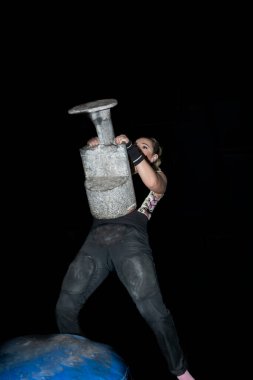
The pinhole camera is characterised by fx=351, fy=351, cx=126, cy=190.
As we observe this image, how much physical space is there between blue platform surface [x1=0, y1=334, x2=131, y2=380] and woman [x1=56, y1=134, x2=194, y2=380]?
0.39 meters

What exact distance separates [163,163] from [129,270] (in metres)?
1.75

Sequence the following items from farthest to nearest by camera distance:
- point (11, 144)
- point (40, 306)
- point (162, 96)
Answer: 1. point (11, 144)
2. point (162, 96)
3. point (40, 306)

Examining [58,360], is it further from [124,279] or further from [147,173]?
[147,173]

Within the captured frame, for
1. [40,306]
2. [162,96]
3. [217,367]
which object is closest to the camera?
[217,367]

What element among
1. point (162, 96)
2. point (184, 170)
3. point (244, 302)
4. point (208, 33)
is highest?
point (208, 33)

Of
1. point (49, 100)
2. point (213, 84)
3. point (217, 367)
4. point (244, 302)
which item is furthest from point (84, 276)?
point (213, 84)

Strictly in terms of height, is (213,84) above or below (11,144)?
above

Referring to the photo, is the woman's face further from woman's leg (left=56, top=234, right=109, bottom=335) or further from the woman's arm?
woman's leg (left=56, top=234, right=109, bottom=335)

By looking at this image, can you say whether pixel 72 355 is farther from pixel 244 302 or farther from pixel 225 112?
pixel 225 112

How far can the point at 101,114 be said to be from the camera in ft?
5.68

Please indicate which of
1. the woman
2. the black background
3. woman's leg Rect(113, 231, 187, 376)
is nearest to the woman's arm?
the woman

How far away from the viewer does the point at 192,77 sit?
293 cm

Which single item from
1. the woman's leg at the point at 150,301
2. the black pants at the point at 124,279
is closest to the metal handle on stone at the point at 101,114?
the black pants at the point at 124,279

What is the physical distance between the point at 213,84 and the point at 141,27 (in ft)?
2.56
